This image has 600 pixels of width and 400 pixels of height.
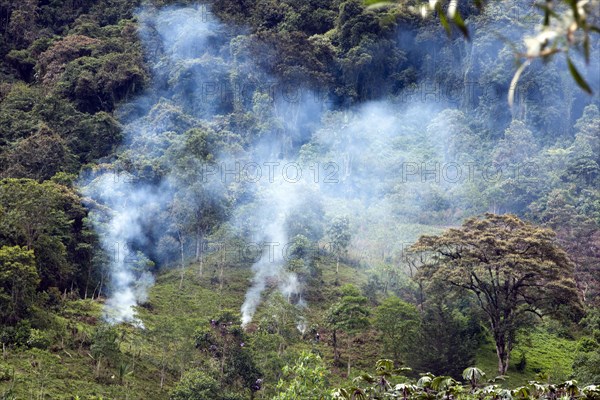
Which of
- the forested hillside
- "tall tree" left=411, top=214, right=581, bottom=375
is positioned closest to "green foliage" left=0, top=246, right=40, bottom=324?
the forested hillside

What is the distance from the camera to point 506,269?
20062 mm

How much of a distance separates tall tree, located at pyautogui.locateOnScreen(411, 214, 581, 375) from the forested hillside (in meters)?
0.07

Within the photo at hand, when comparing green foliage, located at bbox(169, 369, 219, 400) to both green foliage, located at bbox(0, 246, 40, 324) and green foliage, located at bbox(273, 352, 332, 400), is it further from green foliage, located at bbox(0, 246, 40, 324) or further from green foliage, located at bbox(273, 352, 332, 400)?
green foliage, located at bbox(273, 352, 332, 400)

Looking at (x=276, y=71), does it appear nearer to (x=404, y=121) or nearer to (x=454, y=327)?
(x=404, y=121)

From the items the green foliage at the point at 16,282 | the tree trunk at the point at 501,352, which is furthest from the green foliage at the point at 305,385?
the tree trunk at the point at 501,352

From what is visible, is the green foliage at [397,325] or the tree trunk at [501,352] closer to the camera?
the tree trunk at [501,352]

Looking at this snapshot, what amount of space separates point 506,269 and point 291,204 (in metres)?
10.1

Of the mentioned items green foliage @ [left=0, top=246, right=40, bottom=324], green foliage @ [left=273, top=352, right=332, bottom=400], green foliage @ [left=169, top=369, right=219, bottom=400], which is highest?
green foliage @ [left=273, top=352, right=332, bottom=400]

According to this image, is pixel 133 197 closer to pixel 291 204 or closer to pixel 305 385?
pixel 291 204

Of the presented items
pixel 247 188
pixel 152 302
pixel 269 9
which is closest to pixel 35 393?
pixel 152 302

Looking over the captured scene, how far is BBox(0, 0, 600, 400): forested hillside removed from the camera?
18750 mm

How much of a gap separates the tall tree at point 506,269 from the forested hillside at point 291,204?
72mm

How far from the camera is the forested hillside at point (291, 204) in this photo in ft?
61.5

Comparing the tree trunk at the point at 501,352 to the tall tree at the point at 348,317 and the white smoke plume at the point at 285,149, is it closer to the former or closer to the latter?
the tall tree at the point at 348,317
